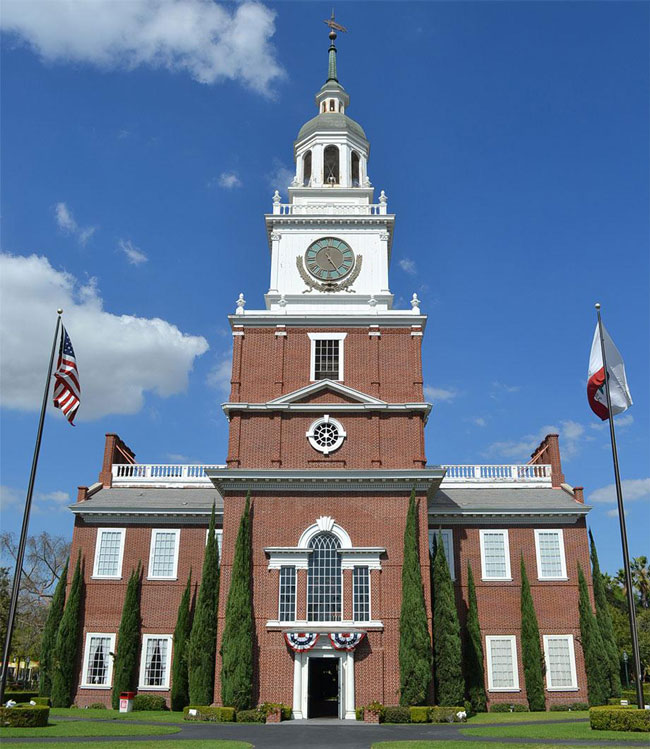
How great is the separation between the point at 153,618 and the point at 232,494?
9381mm

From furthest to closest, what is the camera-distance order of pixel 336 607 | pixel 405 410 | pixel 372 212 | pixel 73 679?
pixel 372 212 < pixel 73 679 < pixel 405 410 < pixel 336 607

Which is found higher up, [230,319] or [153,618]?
[230,319]

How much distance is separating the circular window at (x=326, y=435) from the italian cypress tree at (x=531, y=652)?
11.6 metres

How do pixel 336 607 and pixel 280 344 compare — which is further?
pixel 280 344

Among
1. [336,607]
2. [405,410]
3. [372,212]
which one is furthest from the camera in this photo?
[372,212]

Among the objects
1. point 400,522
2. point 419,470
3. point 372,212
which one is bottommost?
point 400,522

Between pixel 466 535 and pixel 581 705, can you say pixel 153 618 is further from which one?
pixel 581 705

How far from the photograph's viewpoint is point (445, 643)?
2964 cm

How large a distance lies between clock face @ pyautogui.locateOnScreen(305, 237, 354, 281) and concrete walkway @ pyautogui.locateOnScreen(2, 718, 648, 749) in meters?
19.7

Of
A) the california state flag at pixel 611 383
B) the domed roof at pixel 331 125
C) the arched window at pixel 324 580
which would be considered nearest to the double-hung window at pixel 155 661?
the arched window at pixel 324 580

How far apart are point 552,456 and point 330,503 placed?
16.0m

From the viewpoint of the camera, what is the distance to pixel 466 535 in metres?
36.7

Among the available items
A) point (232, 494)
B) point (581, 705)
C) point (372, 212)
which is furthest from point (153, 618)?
point (372, 212)

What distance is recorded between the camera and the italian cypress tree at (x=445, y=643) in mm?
28766
